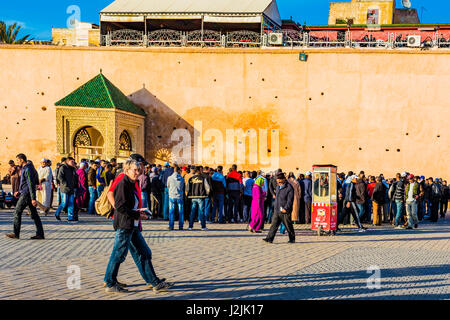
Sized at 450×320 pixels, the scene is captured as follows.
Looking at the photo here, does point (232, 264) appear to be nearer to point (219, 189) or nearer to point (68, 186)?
point (68, 186)

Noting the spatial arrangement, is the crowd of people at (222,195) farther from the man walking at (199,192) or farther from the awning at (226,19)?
the awning at (226,19)

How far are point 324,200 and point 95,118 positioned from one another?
14284 mm

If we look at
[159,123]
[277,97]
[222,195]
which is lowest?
[222,195]

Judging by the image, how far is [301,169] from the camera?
1061 inches

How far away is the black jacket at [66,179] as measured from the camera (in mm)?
13516

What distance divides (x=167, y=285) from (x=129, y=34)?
24.0 metres

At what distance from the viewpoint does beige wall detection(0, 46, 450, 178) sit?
26719 millimetres

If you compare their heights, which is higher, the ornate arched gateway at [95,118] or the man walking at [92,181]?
the ornate arched gateway at [95,118]

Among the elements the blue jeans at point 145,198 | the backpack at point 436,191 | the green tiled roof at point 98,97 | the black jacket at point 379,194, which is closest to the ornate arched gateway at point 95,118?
the green tiled roof at point 98,97

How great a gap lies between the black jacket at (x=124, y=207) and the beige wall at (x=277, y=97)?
20480 millimetres

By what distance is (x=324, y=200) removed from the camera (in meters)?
13.4

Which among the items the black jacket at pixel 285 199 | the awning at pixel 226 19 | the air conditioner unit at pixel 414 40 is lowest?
the black jacket at pixel 285 199

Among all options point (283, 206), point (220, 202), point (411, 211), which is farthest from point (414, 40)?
point (283, 206)
